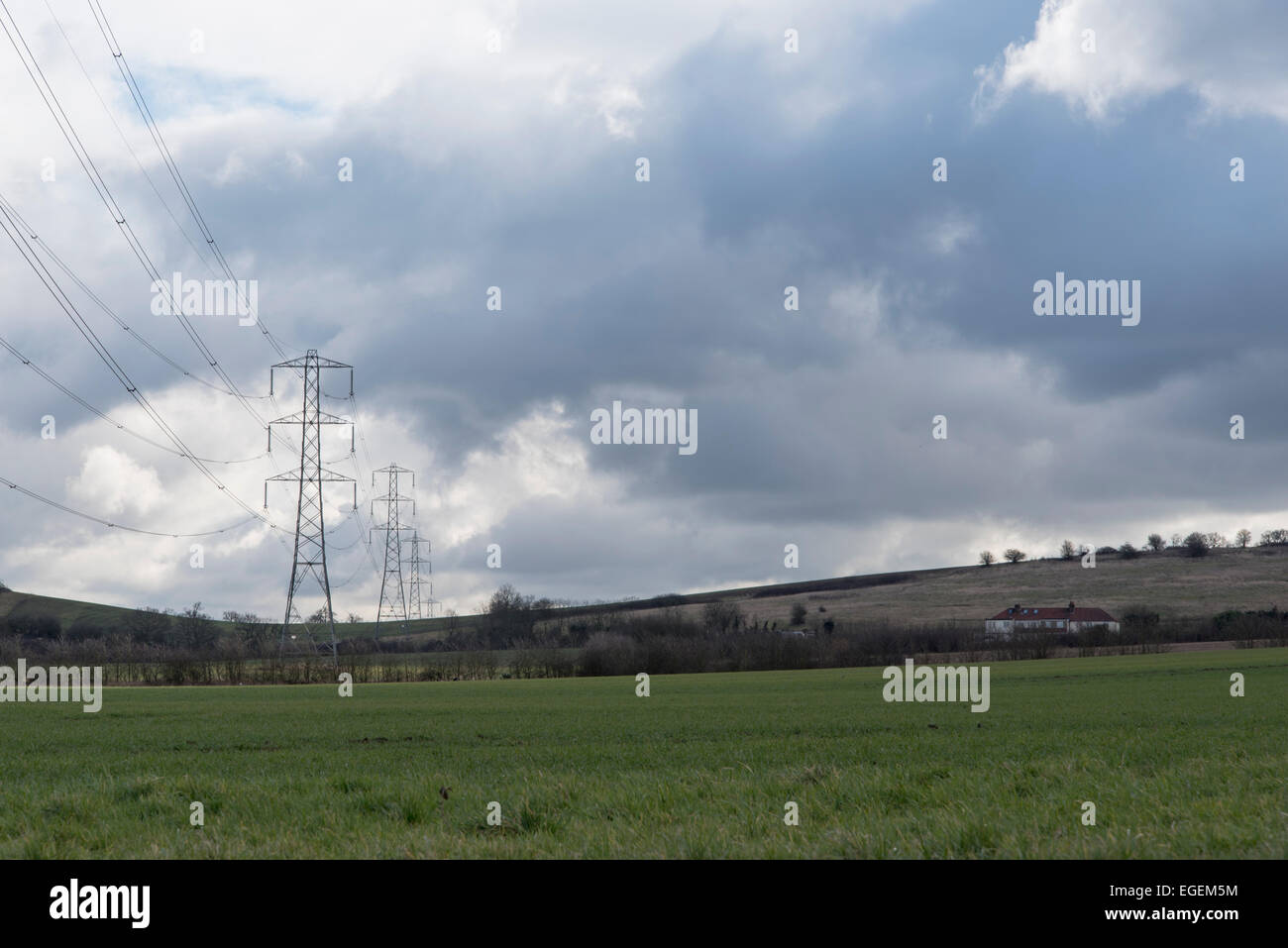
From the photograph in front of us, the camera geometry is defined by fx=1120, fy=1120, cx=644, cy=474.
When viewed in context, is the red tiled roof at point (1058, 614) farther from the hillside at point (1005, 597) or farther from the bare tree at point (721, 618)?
the bare tree at point (721, 618)

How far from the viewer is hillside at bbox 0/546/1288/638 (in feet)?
529

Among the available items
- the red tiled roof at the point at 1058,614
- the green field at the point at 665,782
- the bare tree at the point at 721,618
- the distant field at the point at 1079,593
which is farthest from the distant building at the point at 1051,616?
the green field at the point at 665,782

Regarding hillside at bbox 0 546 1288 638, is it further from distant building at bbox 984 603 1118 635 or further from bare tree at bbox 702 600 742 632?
bare tree at bbox 702 600 742 632

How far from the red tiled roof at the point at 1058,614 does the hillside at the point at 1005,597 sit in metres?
3.17

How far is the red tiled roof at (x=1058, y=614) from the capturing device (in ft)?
519

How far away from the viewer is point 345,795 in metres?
13.5

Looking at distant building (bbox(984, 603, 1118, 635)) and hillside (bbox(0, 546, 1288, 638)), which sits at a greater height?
hillside (bbox(0, 546, 1288, 638))

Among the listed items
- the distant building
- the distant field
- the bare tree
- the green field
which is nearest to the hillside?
the distant field

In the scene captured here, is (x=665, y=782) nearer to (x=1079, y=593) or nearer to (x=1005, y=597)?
(x=1005, y=597)

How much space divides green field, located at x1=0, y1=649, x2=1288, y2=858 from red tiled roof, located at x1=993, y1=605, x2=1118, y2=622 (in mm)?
124106
